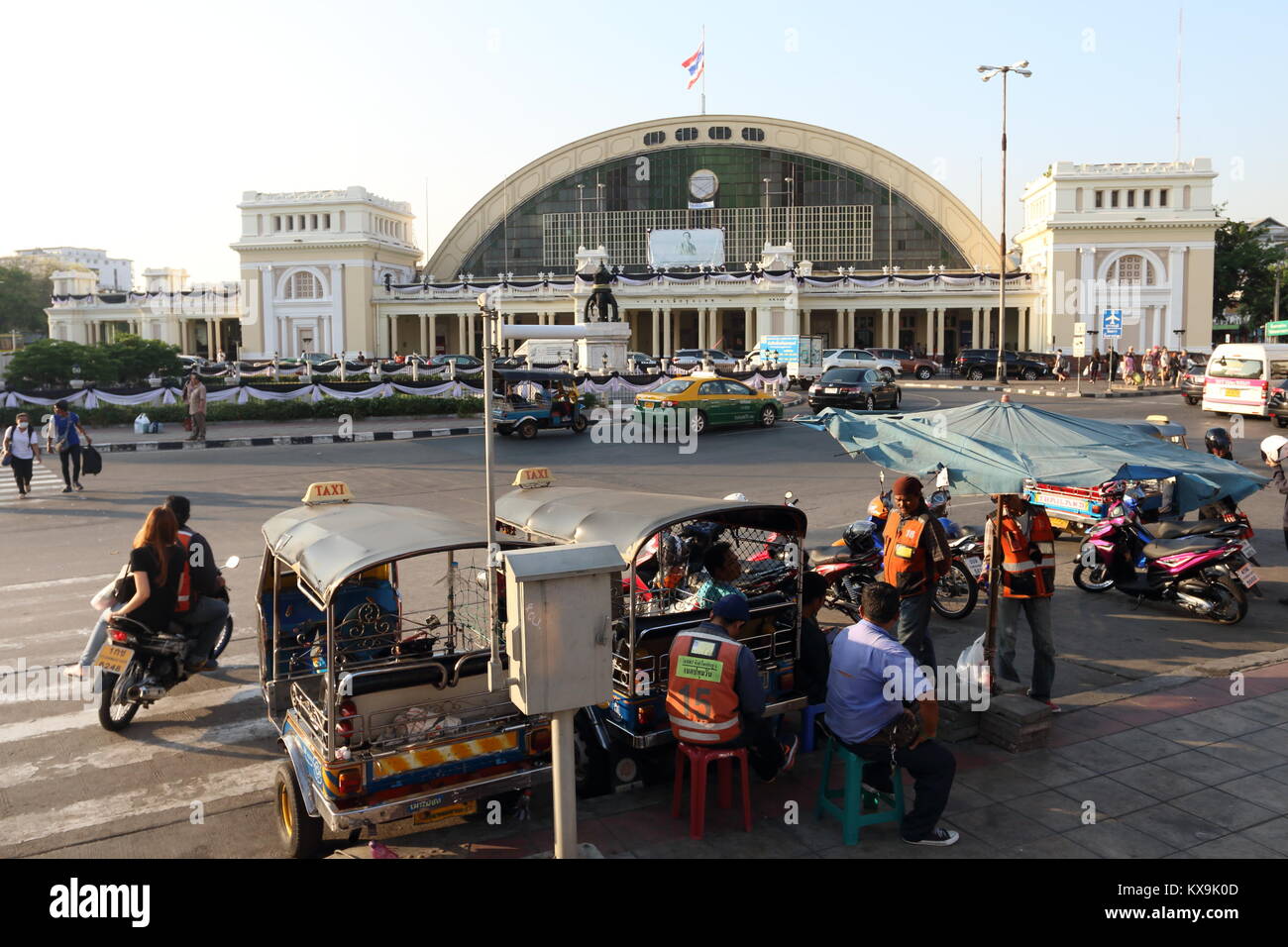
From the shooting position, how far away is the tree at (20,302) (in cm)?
9169

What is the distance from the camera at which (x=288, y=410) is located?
102ft

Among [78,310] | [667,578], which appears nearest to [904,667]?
[667,578]

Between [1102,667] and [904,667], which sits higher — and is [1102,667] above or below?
below

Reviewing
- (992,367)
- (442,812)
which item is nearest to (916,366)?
(992,367)

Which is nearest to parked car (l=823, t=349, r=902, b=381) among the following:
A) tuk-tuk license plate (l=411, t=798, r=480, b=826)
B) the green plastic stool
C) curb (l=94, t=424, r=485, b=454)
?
curb (l=94, t=424, r=485, b=454)

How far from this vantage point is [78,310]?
7981 cm

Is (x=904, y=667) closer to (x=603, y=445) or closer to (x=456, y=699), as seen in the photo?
(x=456, y=699)

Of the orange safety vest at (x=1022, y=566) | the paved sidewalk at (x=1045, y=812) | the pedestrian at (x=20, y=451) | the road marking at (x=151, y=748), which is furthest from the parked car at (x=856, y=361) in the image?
the road marking at (x=151, y=748)

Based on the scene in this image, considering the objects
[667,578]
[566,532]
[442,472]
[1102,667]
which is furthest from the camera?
[442,472]

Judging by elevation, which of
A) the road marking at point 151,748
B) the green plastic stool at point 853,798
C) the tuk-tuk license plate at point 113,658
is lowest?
the road marking at point 151,748

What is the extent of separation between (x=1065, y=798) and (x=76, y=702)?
7.42 meters

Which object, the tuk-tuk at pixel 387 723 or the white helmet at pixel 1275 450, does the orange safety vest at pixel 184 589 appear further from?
the white helmet at pixel 1275 450

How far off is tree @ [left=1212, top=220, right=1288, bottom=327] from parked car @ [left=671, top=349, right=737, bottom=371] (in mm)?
35222

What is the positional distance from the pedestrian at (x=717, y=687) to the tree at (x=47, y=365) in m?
35.0
